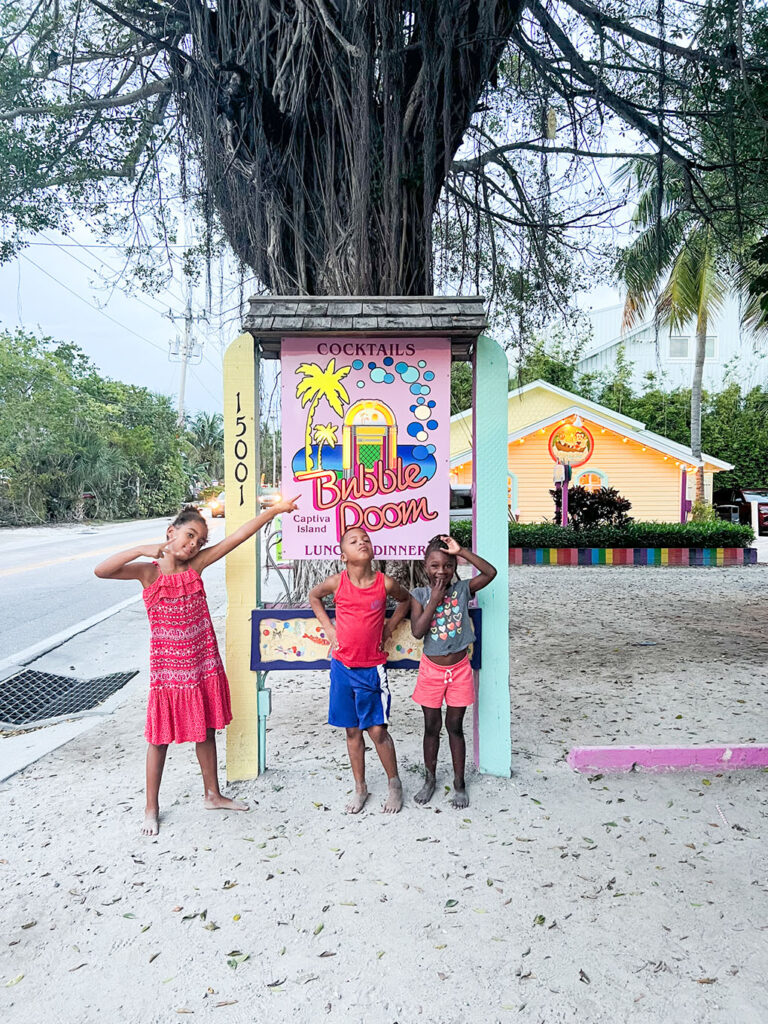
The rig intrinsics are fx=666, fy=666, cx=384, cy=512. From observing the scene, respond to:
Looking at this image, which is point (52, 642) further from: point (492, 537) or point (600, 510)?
point (600, 510)

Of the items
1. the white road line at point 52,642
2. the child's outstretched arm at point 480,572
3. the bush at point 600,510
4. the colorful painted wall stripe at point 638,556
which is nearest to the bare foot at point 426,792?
the child's outstretched arm at point 480,572

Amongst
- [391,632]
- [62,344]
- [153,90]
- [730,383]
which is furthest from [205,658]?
[62,344]

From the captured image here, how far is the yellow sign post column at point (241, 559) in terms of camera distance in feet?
12.6

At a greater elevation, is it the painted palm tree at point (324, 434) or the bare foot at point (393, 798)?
the painted palm tree at point (324, 434)

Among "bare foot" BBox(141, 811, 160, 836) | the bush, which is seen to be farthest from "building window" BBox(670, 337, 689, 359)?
"bare foot" BBox(141, 811, 160, 836)

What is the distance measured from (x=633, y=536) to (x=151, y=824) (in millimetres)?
13119

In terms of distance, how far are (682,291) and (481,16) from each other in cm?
1575

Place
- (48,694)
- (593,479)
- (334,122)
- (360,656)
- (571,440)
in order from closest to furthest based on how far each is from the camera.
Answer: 1. (360,656)
2. (334,122)
3. (48,694)
4. (571,440)
5. (593,479)

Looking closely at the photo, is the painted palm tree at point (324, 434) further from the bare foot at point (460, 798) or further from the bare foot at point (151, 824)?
the bare foot at point (151, 824)

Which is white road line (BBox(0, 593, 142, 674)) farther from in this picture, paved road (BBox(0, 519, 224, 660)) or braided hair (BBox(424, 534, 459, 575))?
braided hair (BBox(424, 534, 459, 575))

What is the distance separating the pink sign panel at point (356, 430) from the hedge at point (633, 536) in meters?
10.6

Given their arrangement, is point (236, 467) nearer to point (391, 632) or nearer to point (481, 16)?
point (391, 632)

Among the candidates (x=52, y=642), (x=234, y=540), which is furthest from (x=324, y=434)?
(x=52, y=642)

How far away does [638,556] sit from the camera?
14391 mm
